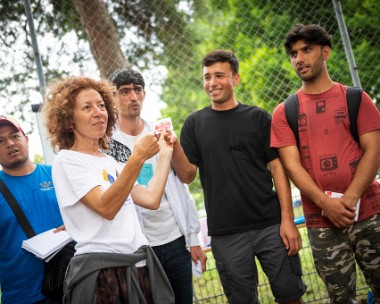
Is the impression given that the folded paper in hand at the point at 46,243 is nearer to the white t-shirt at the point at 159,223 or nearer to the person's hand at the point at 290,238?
the white t-shirt at the point at 159,223

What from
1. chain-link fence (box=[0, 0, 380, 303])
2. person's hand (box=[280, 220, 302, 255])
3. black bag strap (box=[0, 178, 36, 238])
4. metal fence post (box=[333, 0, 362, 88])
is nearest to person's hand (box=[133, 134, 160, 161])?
black bag strap (box=[0, 178, 36, 238])

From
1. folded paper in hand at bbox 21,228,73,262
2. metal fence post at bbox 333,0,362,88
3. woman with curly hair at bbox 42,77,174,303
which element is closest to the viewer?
woman with curly hair at bbox 42,77,174,303

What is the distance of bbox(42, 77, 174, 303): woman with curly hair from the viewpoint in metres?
2.00

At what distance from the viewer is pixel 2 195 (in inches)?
108

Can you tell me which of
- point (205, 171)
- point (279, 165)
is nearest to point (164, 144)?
point (205, 171)

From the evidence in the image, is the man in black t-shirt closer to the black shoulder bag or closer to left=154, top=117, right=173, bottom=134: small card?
left=154, top=117, right=173, bottom=134: small card

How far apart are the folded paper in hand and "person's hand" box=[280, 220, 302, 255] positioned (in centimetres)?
138

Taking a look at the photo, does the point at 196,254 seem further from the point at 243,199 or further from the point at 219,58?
the point at 219,58

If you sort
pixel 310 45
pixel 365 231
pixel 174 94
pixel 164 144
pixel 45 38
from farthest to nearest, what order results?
pixel 174 94, pixel 45 38, pixel 310 45, pixel 365 231, pixel 164 144

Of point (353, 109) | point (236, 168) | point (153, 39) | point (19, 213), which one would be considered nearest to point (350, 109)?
point (353, 109)

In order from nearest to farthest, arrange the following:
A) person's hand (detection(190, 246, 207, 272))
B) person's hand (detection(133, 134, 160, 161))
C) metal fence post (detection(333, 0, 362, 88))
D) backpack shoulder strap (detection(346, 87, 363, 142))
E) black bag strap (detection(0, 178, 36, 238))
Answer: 1. person's hand (detection(133, 134, 160, 161))
2. black bag strap (detection(0, 178, 36, 238))
3. backpack shoulder strap (detection(346, 87, 363, 142))
4. person's hand (detection(190, 246, 207, 272))
5. metal fence post (detection(333, 0, 362, 88))

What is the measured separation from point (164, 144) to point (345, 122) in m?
1.20

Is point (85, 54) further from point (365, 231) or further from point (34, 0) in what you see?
point (365, 231)

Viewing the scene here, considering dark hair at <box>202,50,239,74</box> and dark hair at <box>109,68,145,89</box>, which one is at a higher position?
dark hair at <box>202,50,239,74</box>
